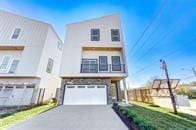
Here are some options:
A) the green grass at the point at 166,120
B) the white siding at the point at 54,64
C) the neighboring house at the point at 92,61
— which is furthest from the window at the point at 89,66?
the green grass at the point at 166,120

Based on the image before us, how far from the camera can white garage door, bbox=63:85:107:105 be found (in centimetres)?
1077

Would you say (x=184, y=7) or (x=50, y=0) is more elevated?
(x=50, y=0)

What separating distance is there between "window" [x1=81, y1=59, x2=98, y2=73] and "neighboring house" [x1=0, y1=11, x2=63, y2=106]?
180 inches

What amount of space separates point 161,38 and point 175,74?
10598 mm

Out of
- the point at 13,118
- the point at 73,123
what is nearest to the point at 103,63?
the point at 73,123

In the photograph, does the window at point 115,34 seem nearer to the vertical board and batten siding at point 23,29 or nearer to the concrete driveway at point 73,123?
the vertical board and batten siding at point 23,29

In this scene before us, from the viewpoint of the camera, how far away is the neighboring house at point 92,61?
11.1 metres

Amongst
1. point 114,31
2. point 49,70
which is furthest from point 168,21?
point 49,70

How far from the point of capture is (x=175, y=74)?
17.1 m

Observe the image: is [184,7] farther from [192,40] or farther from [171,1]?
[192,40]

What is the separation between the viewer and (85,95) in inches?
433

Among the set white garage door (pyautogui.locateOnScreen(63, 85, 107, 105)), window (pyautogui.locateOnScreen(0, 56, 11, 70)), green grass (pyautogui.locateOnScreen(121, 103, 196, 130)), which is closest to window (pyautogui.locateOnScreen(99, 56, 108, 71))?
white garage door (pyautogui.locateOnScreen(63, 85, 107, 105))

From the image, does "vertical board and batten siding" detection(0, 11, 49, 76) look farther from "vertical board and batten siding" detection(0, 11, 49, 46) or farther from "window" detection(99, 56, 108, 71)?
"window" detection(99, 56, 108, 71)

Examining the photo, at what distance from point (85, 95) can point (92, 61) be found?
3.47 metres
